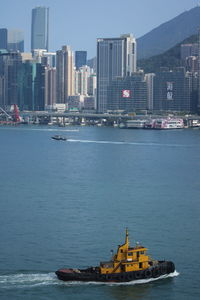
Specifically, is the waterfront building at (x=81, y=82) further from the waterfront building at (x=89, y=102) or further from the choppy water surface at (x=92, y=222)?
the choppy water surface at (x=92, y=222)

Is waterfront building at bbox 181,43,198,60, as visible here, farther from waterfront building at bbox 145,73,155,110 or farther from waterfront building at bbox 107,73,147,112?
waterfront building at bbox 107,73,147,112

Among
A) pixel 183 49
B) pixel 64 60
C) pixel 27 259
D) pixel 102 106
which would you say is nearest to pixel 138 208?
pixel 27 259

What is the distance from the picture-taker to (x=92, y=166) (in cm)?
3719

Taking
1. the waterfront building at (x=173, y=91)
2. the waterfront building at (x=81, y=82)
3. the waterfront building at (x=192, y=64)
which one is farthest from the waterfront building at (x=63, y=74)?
the waterfront building at (x=173, y=91)

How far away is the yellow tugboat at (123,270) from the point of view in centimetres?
1595

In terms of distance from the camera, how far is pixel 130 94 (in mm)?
115375

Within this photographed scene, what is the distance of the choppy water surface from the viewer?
52.4 feet

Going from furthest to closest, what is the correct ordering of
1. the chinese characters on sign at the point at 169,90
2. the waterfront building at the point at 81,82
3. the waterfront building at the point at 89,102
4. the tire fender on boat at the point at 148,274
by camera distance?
the waterfront building at the point at 81,82 → the waterfront building at the point at 89,102 → the chinese characters on sign at the point at 169,90 → the tire fender on boat at the point at 148,274

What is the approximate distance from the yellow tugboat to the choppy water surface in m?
0.14

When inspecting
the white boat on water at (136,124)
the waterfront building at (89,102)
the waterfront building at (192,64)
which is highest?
the waterfront building at (192,64)

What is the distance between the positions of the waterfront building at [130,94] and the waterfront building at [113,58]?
504cm

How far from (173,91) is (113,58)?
1551 centimetres

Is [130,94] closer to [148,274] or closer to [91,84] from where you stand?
[91,84]

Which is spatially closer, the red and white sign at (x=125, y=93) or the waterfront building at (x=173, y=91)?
the red and white sign at (x=125, y=93)
